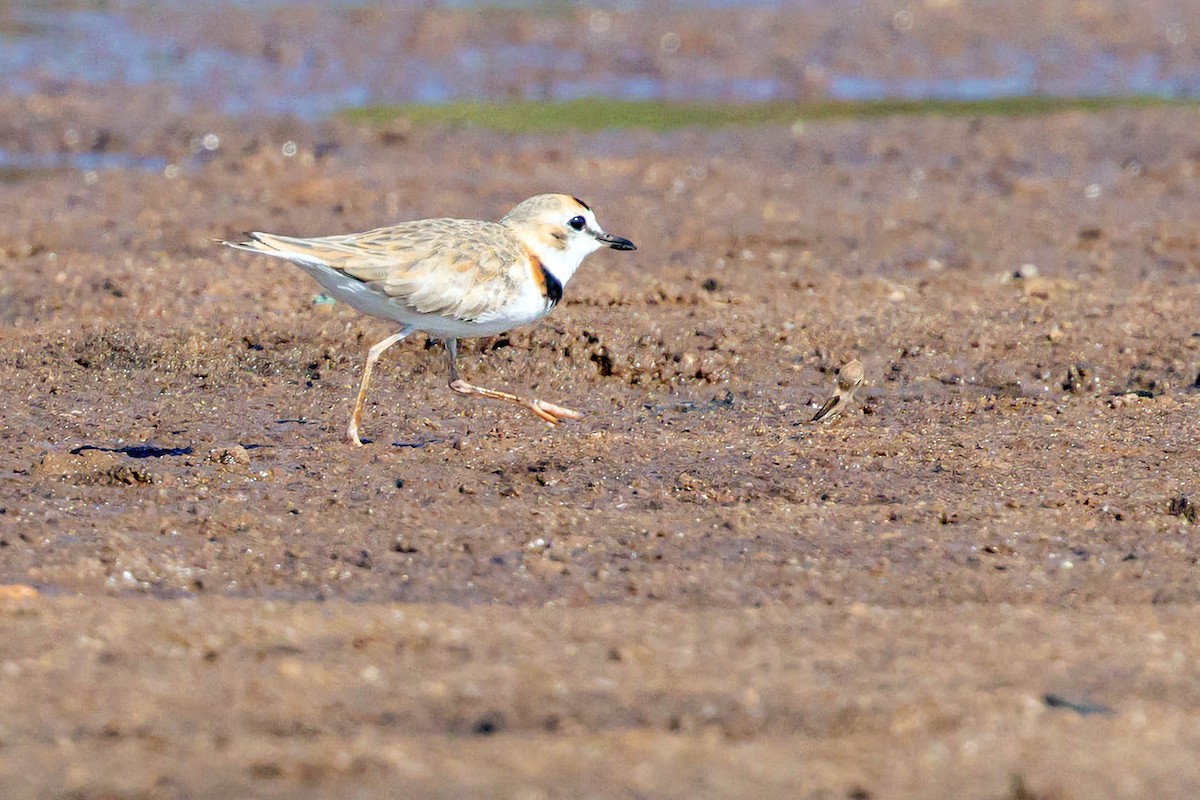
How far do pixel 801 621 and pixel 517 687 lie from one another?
39.1 inches

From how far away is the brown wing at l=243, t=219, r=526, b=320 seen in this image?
6508 millimetres

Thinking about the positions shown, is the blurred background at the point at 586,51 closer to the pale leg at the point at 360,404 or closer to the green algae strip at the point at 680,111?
the green algae strip at the point at 680,111

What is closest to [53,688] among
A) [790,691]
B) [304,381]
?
[790,691]

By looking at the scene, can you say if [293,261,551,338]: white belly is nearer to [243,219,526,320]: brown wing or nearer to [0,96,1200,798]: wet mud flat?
[243,219,526,320]: brown wing

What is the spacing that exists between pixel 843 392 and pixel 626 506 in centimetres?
158

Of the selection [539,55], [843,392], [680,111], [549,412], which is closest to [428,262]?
[549,412]

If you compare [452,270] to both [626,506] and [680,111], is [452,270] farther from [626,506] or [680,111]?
[680,111]

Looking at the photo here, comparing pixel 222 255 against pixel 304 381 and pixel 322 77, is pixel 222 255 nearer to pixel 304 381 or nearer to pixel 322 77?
pixel 304 381

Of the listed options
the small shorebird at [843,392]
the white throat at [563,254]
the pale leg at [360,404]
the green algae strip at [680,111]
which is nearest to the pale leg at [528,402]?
the pale leg at [360,404]

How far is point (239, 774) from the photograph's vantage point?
11.9ft

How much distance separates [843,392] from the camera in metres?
7.18

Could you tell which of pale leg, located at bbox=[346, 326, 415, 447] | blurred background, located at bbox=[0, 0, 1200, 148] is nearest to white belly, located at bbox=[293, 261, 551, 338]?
A: pale leg, located at bbox=[346, 326, 415, 447]

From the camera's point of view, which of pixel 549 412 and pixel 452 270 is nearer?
pixel 452 270

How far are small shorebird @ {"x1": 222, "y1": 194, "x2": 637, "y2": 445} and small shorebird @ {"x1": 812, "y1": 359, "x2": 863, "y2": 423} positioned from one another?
109 centimetres
